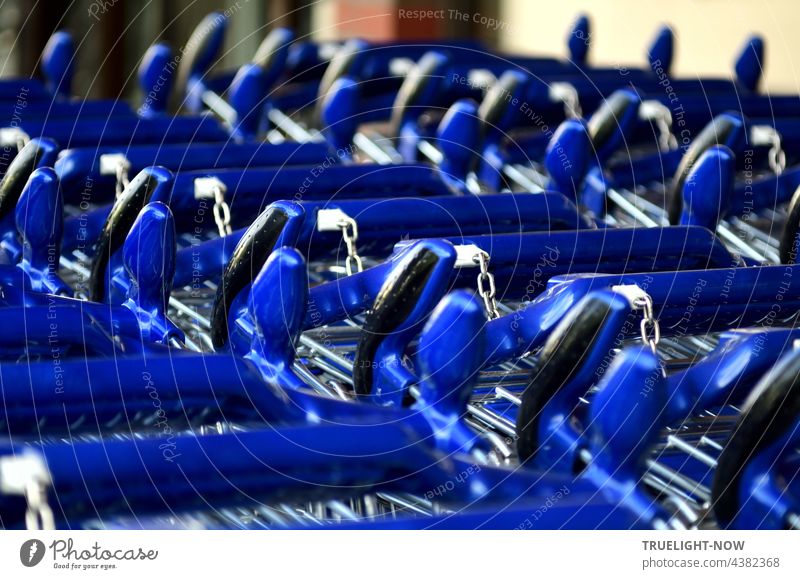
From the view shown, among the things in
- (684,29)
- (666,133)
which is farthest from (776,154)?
(684,29)

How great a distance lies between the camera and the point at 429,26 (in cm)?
297

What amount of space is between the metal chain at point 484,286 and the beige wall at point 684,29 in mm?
1507

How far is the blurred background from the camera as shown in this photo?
7.98 feet

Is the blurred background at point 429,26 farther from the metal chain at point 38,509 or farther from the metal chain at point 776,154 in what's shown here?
the metal chain at point 38,509

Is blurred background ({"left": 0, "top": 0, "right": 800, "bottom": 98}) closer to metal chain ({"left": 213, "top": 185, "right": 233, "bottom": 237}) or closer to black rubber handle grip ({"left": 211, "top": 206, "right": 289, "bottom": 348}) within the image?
metal chain ({"left": 213, "top": 185, "right": 233, "bottom": 237})

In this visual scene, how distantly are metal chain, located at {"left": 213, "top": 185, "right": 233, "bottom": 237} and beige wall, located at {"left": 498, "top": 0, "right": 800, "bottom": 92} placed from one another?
1.42 metres

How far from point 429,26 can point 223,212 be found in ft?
6.40

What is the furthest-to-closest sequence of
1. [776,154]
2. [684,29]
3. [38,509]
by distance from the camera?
[684,29] → [776,154] → [38,509]

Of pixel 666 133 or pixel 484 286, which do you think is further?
pixel 666 133

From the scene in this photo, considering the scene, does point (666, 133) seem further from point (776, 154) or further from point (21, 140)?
point (21, 140)

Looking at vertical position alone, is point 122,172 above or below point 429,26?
above

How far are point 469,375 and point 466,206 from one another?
1.21ft

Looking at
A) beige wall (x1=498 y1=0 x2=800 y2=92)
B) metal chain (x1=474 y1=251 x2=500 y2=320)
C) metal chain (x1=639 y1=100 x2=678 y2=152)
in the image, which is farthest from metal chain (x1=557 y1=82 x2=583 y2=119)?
beige wall (x1=498 y1=0 x2=800 y2=92)

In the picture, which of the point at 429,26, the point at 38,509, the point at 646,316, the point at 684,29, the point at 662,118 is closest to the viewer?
the point at 38,509
